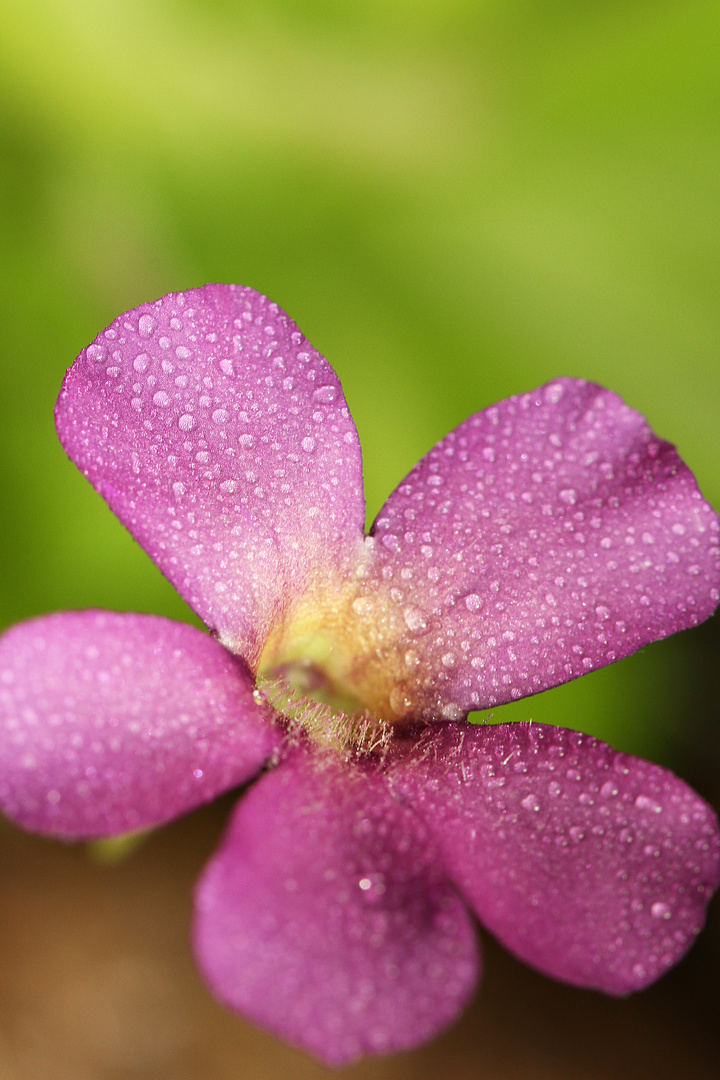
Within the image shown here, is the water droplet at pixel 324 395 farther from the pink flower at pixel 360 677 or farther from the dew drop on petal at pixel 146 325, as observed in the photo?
the dew drop on petal at pixel 146 325

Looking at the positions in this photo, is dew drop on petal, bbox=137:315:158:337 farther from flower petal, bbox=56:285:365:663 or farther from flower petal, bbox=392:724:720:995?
flower petal, bbox=392:724:720:995

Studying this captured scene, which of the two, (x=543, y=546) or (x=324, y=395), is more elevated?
(x=324, y=395)

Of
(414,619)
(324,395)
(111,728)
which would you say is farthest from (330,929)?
(324,395)

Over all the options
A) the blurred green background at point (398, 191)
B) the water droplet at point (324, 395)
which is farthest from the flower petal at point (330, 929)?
the blurred green background at point (398, 191)

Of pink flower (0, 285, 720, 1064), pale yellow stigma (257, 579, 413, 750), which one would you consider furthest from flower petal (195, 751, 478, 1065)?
pale yellow stigma (257, 579, 413, 750)

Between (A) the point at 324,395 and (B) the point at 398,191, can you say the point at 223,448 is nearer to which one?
(A) the point at 324,395

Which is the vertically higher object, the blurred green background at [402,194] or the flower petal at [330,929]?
the blurred green background at [402,194]
